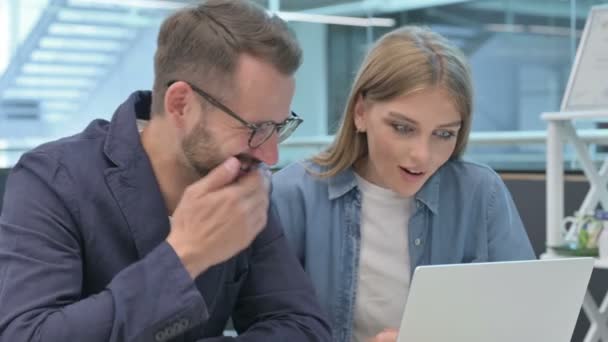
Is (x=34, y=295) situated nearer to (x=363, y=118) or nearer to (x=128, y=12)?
(x=363, y=118)

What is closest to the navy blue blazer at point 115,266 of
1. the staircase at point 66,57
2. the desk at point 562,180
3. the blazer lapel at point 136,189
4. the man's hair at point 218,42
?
the blazer lapel at point 136,189

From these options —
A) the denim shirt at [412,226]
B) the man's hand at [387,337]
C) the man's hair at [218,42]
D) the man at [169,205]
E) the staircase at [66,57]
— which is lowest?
the staircase at [66,57]

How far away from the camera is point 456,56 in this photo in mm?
1633

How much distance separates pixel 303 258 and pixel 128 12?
16.5 ft

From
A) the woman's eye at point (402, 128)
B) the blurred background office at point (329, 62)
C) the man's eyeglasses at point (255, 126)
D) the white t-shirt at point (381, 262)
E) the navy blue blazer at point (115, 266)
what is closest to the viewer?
the navy blue blazer at point (115, 266)

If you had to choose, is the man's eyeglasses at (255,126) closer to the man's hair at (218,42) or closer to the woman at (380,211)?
the man's hair at (218,42)

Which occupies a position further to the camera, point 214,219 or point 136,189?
point 136,189

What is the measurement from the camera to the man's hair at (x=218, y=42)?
51.8 inches

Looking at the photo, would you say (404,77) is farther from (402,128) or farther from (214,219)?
(214,219)

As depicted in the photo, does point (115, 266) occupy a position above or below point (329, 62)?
above

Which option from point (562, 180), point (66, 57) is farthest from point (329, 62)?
point (562, 180)

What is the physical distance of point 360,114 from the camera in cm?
166

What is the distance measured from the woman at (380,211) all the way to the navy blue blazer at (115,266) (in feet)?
0.57

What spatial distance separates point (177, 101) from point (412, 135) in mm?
449
